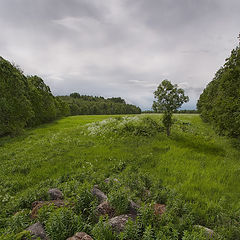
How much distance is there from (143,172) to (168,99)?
10.6 m

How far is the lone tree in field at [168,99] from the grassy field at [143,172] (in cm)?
319

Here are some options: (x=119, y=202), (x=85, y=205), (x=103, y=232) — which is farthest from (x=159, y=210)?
(x=85, y=205)

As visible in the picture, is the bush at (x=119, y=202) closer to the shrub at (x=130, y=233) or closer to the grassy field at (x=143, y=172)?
→ the shrub at (x=130, y=233)

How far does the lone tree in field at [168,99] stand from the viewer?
16234 mm

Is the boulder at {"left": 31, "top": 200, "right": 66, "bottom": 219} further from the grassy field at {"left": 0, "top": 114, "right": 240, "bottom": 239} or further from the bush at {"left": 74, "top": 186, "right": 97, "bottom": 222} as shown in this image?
the bush at {"left": 74, "top": 186, "right": 97, "bottom": 222}

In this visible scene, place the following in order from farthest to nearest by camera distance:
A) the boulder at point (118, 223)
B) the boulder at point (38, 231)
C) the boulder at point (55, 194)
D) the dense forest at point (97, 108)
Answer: the dense forest at point (97, 108) < the boulder at point (55, 194) < the boulder at point (118, 223) < the boulder at point (38, 231)

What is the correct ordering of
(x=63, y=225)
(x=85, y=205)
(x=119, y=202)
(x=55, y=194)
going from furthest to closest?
(x=55, y=194), (x=85, y=205), (x=119, y=202), (x=63, y=225)

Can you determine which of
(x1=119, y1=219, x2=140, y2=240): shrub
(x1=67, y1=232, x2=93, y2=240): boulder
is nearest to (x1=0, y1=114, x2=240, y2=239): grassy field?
(x1=119, y1=219, x2=140, y2=240): shrub

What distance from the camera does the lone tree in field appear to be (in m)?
16.2

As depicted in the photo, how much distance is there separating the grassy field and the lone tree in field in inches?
125

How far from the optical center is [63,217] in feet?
13.7

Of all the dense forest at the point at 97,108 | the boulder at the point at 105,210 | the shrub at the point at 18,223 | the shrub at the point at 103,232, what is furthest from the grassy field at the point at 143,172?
the dense forest at the point at 97,108

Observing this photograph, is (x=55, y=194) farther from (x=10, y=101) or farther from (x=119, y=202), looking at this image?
(x=10, y=101)

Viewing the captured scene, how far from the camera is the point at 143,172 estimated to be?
9023 mm
